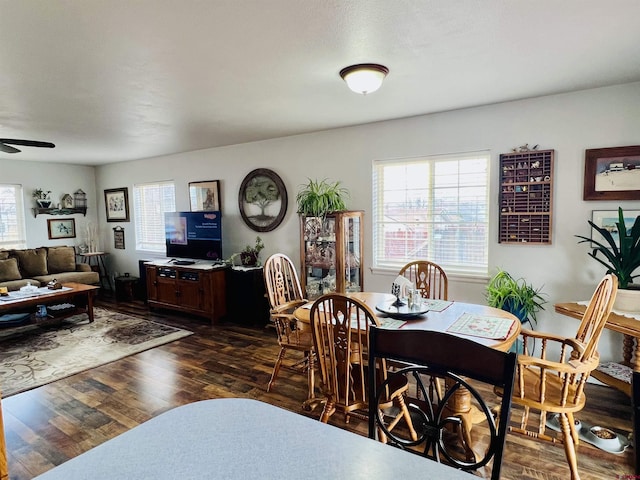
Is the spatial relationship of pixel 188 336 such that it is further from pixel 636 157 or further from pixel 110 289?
pixel 636 157

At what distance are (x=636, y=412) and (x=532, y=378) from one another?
1463 mm

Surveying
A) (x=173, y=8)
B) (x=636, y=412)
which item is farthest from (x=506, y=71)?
(x=636, y=412)

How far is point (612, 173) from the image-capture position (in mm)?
2992

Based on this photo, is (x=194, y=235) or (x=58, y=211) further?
(x=58, y=211)

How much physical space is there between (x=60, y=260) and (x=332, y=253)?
5.06 m

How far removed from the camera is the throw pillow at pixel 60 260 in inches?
245

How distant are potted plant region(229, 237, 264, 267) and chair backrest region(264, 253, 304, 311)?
164 cm

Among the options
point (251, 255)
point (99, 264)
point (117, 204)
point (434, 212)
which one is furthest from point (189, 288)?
point (434, 212)

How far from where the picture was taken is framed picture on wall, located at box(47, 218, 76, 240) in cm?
670

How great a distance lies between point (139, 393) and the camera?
10.2 ft

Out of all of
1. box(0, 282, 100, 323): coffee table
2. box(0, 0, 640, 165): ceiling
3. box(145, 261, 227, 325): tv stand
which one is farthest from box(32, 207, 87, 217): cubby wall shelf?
box(0, 0, 640, 165): ceiling

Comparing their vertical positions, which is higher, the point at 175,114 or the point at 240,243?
the point at 175,114

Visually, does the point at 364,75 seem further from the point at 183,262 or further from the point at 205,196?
the point at 183,262

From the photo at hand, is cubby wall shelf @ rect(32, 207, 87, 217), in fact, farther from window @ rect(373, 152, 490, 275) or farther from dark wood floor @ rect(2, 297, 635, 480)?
window @ rect(373, 152, 490, 275)
